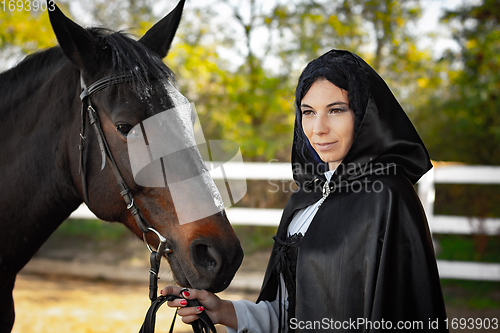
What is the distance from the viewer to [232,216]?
5.31 meters

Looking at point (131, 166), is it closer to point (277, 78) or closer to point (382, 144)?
point (382, 144)

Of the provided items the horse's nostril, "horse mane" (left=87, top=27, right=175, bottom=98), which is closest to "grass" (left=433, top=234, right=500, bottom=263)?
the horse's nostril

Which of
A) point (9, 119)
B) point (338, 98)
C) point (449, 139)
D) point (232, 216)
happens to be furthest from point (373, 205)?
point (449, 139)

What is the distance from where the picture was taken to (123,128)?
1.49 meters

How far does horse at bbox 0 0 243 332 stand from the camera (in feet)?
4.56

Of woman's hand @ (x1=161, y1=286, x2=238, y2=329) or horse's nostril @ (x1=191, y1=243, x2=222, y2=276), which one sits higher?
horse's nostril @ (x1=191, y1=243, x2=222, y2=276)

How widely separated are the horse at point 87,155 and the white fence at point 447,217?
2888 millimetres

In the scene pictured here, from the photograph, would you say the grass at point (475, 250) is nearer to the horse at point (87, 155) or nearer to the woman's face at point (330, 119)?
the woman's face at point (330, 119)

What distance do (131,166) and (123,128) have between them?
0.17 metres

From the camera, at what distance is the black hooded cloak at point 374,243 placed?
3.97 ft

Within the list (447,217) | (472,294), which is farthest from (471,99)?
(472,294)

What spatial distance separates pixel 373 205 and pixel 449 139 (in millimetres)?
7526

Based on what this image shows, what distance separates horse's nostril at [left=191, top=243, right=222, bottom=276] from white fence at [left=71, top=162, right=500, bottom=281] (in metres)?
3.01

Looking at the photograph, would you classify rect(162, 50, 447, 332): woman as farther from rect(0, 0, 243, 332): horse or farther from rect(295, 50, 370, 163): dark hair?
rect(0, 0, 243, 332): horse
